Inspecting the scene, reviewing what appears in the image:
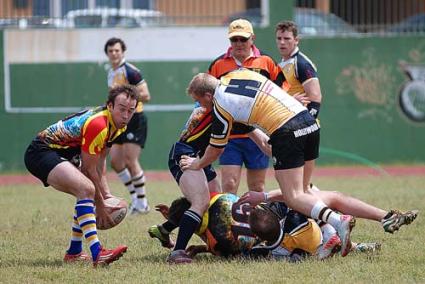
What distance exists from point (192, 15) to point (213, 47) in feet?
3.37

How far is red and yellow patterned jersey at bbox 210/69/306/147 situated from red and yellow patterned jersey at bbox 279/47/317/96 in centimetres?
184

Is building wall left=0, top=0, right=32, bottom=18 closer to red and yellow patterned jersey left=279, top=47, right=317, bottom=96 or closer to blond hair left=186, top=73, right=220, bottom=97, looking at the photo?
→ red and yellow patterned jersey left=279, top=47, right=317, bottom=96

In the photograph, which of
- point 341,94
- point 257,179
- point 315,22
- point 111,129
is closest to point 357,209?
point 257,179

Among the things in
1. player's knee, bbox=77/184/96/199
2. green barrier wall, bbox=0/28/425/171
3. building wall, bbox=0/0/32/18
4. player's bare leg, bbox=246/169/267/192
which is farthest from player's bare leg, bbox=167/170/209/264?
building wall, bbox=0/0/32/18

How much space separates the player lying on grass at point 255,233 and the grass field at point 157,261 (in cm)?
17

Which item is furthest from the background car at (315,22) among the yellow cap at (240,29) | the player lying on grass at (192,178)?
the player lying on grass at (192,178)

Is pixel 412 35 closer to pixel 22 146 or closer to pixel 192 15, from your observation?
pixel 192 15

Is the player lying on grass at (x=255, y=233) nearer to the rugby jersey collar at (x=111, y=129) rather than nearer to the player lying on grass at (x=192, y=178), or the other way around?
the player lying on grass at (x=192, y=178)

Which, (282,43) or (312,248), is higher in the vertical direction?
(282,43)

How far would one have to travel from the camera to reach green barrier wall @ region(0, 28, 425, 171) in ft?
65.7

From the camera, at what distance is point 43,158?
8328mm

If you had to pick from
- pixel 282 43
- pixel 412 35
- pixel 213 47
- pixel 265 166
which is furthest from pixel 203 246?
pixel 412 35

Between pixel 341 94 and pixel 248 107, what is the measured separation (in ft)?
41.9

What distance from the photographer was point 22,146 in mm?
19953
